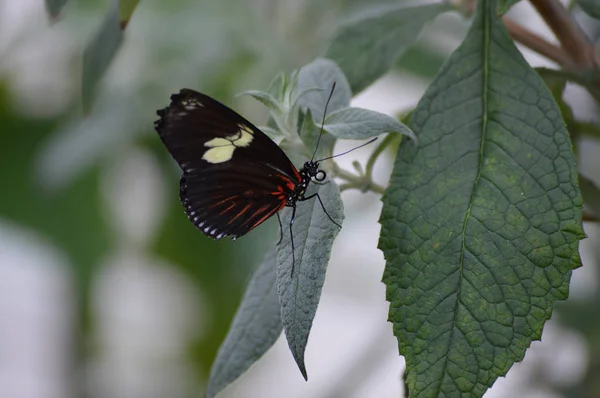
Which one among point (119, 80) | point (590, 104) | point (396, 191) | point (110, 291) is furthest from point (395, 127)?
point (110, 291)

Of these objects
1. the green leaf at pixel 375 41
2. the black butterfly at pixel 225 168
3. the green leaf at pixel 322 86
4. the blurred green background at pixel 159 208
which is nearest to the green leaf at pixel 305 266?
the black butterfly at pixel 225 168

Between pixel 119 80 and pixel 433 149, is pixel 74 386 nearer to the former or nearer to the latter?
pixel 119 80

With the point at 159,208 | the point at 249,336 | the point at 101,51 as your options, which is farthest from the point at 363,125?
the point at 159,208

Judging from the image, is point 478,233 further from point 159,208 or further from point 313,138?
point 159,208

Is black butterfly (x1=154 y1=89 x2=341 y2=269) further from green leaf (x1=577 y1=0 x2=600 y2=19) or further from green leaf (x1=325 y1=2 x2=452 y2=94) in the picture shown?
green leaf (x1=577 y1=0 x2=600 y2=19)

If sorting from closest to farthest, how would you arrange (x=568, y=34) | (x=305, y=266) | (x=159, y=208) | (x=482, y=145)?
1. (x=305, y=266)
2. (x=482, y=145)
3. (x=568, y=34)
4. (x=159, y=208)

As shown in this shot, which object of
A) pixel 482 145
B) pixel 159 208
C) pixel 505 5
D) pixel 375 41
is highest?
pixel 159 208
